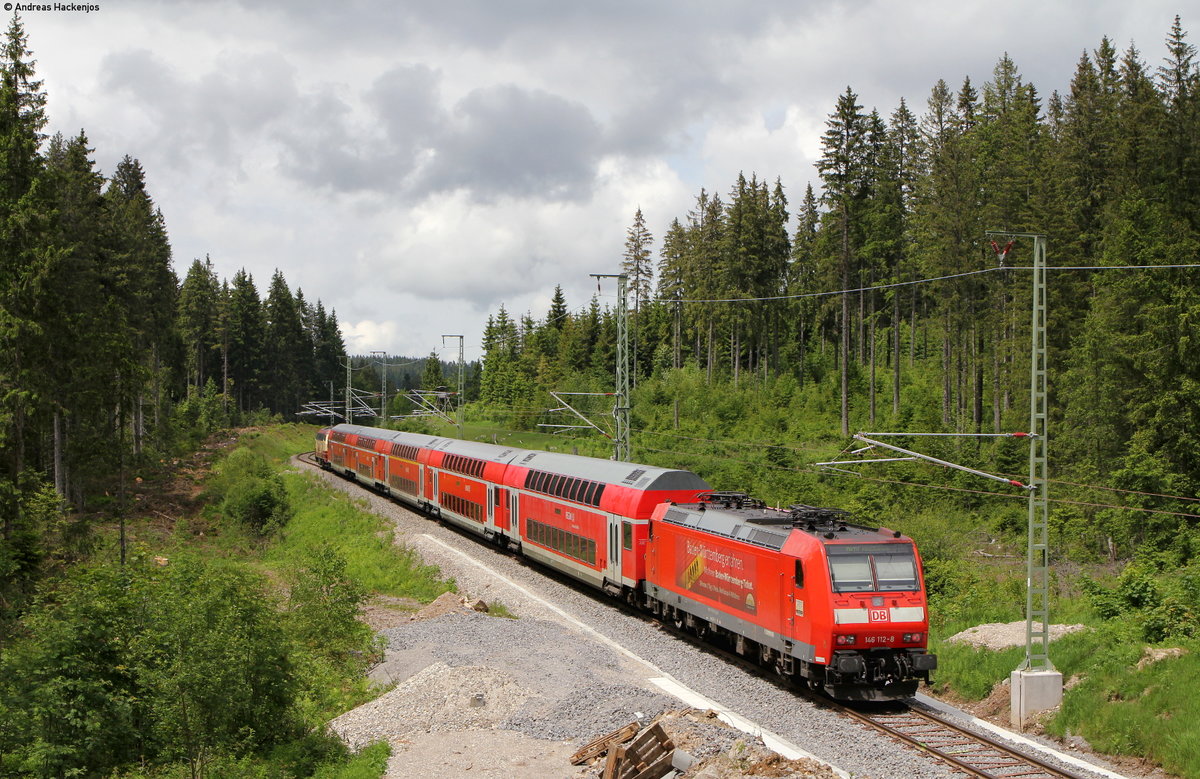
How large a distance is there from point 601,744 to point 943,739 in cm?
594

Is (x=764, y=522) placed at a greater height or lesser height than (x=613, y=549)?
greater

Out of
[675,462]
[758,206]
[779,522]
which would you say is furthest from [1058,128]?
[779,522]

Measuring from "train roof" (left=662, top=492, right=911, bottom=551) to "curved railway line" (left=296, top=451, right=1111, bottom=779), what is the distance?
3078 mm

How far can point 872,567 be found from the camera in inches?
670

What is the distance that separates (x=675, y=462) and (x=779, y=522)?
3092cm

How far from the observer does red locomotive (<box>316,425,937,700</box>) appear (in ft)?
54.6

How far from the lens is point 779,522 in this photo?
18984 mm

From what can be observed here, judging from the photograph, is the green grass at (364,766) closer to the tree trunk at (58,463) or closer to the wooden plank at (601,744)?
the wooden plank at (601,744)

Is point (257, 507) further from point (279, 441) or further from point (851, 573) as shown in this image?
point (279, 441)

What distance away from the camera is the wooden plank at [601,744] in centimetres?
1397

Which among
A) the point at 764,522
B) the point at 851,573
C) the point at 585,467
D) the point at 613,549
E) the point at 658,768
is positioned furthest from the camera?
the point at 585,467

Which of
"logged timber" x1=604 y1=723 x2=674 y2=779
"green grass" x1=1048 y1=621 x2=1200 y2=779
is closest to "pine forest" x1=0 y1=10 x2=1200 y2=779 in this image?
"green grass" x1=1048 y1=621 x2=1200 y2=779

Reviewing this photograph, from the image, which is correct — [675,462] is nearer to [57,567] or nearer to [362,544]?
[362,544]

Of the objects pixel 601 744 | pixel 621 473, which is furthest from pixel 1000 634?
pixel 601 744
